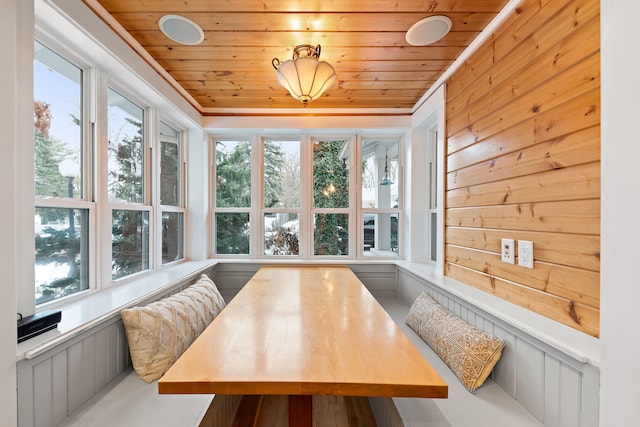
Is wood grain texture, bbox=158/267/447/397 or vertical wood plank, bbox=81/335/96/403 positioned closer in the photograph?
wood grain texture, bbox=158/267/447/397

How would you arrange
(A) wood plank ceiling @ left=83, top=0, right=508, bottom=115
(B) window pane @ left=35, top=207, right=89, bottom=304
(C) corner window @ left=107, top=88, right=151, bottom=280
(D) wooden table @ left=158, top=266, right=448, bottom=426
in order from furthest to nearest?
(C) corner window @ left=107, top=88, right=151, bottom=280
(A) wood plank ceiling @ left=83, top=0, right=508, bottom=115
(B) window pane @ left=35, top=207, right=89, bottom=304
(D) wooden table @ left=158, top=266, right=448, bottom=426

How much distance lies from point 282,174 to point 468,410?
2498 millimetres

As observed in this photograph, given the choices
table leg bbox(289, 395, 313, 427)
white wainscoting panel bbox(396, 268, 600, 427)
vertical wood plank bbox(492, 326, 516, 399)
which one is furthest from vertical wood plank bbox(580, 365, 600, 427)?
table leg bbox(289, 395, 313, 427)

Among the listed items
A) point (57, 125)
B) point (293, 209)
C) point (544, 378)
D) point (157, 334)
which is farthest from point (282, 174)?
point (544, 378)

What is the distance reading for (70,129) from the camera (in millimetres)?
1478

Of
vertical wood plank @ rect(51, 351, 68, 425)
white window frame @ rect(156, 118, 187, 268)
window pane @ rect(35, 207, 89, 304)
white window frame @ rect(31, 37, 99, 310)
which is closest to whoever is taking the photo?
vertical wood plank @ rect(51, 351, 68, 425)

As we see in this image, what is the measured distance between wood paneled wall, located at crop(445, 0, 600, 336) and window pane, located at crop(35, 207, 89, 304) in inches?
89.9

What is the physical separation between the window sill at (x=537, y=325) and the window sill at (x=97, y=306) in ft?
6.03

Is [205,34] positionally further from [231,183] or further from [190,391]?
[190,391]

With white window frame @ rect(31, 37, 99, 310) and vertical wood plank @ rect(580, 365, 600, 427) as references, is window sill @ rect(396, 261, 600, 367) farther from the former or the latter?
white window frame @ rect(31, 37, 99, 310)

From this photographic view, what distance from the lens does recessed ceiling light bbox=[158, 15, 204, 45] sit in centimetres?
152

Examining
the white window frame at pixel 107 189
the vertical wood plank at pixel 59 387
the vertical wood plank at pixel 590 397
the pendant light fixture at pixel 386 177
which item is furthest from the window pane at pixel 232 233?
the vertical wood plank at pixel 590 397

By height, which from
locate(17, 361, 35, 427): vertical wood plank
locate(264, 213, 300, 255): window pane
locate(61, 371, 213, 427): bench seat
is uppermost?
locate(264, 213, 300, 255): window pane

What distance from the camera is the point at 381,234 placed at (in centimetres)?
306
